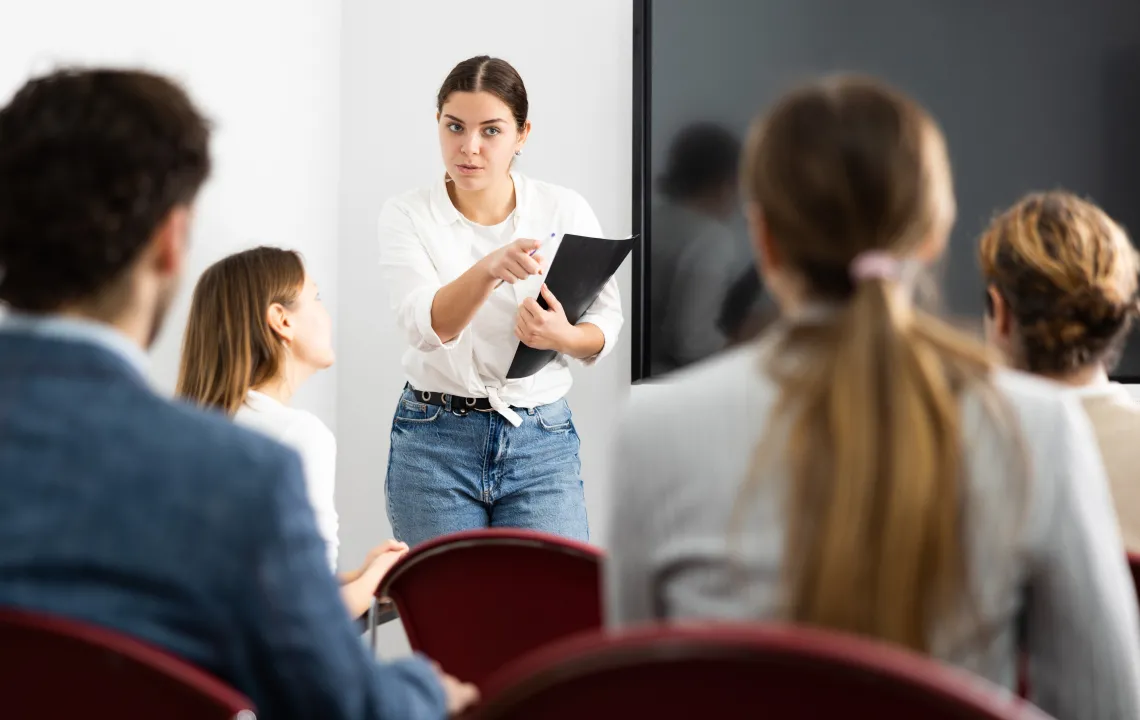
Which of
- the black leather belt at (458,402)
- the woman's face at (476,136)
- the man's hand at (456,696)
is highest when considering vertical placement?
the woman's face at (476,136)

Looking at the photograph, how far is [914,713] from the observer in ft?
2.19

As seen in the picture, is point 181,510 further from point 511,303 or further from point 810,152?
point 511,303

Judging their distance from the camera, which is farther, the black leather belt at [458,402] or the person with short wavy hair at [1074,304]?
the black leather belt at [458,402]

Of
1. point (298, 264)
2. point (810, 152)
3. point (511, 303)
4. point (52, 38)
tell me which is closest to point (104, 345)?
point (810, 152)

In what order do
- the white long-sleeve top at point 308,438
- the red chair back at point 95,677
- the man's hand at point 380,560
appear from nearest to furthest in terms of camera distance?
the red chair back at point 95,677, the man's hand at point 380,560, the white long-sleeve top at point 308,438

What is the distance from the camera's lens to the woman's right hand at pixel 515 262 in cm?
241

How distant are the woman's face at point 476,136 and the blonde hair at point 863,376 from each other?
1689 mm

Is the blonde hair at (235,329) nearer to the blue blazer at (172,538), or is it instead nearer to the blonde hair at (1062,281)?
A: the blue blazer at (172,538)

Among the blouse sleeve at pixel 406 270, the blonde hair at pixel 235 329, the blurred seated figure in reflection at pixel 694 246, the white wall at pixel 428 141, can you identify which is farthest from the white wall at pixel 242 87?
the blurred seated figure in reflection at pixel 694 246

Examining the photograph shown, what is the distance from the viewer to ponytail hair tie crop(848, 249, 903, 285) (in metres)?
0.98

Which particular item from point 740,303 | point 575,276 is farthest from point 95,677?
point 740,303

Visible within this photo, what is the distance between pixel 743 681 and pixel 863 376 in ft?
1.17

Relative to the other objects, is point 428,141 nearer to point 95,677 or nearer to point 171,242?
point 171,242

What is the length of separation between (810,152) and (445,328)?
1.63m
